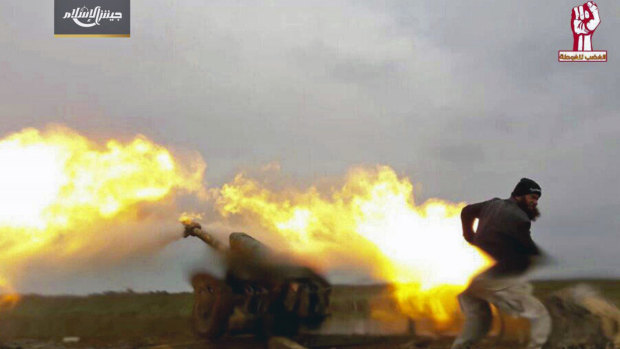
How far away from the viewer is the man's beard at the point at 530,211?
8.30 meters

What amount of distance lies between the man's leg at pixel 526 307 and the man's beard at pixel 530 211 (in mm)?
1000

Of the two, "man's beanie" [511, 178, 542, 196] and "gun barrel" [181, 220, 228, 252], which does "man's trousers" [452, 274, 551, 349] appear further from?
"gun barrel" [181, 220, 228, 252]

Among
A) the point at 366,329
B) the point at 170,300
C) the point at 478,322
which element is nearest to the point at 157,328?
the point at 170,300

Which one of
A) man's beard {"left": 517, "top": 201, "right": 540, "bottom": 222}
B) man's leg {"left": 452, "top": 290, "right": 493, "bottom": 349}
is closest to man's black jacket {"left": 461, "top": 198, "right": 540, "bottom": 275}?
man's beard {"left": 517, "top": 201, "right": 540, "bottom": 222}

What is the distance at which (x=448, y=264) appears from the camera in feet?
33.5

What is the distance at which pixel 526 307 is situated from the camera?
25.7 ft

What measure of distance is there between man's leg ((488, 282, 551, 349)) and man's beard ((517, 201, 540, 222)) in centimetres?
100

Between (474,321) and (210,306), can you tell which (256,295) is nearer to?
(210,306)

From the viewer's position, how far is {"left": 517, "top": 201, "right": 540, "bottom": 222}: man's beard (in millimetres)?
8297

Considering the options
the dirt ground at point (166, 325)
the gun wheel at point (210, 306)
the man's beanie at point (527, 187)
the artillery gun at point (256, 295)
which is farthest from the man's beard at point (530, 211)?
the gun wheel at point (210, 306)

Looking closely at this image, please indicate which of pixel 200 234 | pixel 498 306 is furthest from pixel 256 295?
pixel 498 306

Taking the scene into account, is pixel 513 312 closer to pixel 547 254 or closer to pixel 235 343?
pixel 547 254

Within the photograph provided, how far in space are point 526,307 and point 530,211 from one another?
4.44 ft

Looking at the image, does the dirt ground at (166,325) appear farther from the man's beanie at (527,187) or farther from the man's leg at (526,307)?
the man's beanie at (527,187)
